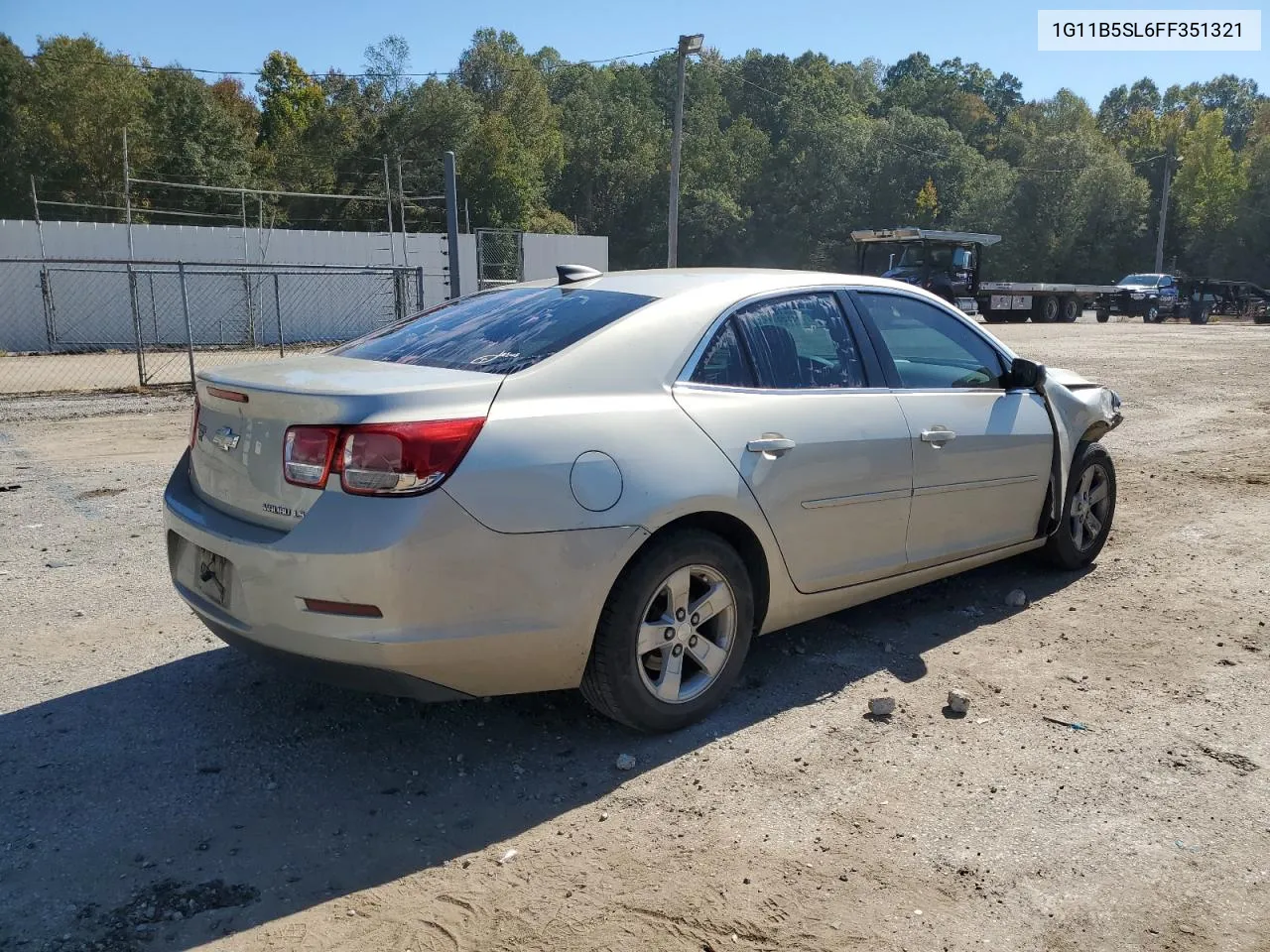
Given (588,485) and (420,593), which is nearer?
(420,593)

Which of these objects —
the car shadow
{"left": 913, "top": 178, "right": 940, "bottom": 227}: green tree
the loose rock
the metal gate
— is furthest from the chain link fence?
{"left": 913, "top": 178, "right": 940, "bottom": 227}: green tree

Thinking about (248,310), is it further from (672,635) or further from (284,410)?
(672,635)

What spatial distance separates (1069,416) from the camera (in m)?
5.23

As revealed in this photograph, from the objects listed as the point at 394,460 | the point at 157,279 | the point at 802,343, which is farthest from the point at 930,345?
the point at 157,279

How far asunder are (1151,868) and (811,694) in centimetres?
139

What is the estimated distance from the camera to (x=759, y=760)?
3436 mm

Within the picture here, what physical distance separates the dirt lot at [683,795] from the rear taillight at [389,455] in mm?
1019

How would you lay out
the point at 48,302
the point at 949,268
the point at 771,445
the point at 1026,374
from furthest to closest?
1. the point at 949,268
2. the point at 48,302
3. the point at 1026,374
4. the point at 771,445

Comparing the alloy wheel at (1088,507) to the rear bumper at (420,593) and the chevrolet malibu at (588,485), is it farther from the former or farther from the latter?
the rear bumper at (420,593)

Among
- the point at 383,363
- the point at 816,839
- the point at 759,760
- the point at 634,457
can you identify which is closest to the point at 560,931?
the point at 816,839

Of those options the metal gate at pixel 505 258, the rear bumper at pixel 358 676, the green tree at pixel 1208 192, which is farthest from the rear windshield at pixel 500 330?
the green tree at pixel 1208 192

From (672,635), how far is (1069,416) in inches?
112

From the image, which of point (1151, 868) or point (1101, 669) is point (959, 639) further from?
point (1151, 868)

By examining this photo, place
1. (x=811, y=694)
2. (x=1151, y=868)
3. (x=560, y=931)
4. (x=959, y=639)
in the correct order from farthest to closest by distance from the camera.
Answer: (x=959, y=639)
(x=811, y=694)
(x=1151, y=868)
(x=560, y=931)
